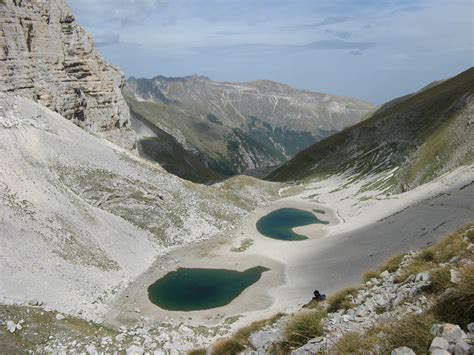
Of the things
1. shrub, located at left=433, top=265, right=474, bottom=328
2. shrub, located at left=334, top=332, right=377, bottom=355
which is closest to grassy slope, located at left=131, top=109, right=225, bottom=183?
shrub, located at left=334, top=332, right=377, bottom=355

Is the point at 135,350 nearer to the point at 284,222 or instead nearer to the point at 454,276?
the point at 454,276

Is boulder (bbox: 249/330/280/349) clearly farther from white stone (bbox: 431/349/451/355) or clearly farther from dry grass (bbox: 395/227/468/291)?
white stone (bbox: 431/349/451/355)

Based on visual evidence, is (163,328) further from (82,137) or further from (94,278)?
(82,137)

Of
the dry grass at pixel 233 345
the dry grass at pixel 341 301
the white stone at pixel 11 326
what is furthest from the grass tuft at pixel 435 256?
the white stone at pixel 11 326

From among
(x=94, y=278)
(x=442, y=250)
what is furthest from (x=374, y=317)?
(x=94, y=278)

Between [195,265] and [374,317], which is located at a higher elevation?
[374,317]

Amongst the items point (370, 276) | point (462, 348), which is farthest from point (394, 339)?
point (370, 276)
